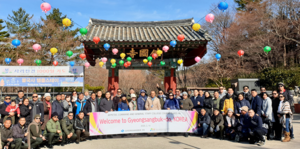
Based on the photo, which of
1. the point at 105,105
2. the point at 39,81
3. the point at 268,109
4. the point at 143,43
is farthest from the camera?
the point at 39,81

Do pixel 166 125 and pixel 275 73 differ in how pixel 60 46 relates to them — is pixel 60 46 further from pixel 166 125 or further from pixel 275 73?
pixel 275 73

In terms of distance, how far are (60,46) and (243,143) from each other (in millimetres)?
21443

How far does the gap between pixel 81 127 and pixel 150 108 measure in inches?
96.6

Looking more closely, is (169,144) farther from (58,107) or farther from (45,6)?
(45,6)

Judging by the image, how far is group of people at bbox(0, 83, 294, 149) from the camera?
571 cm

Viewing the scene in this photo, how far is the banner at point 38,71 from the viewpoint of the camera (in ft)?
31.1

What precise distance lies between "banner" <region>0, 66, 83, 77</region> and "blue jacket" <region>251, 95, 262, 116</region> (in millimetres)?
7417

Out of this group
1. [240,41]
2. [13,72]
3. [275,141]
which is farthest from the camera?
[240,41]

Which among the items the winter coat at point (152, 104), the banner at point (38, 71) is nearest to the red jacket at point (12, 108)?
the banner at point (38, 71)

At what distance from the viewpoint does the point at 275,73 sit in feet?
44.7

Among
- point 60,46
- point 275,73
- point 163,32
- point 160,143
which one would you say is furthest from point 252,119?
point 60,46

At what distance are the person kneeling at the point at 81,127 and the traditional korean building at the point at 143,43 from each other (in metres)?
3.33

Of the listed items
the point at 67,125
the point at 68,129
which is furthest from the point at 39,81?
the point at 68,129

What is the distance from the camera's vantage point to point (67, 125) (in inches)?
248
